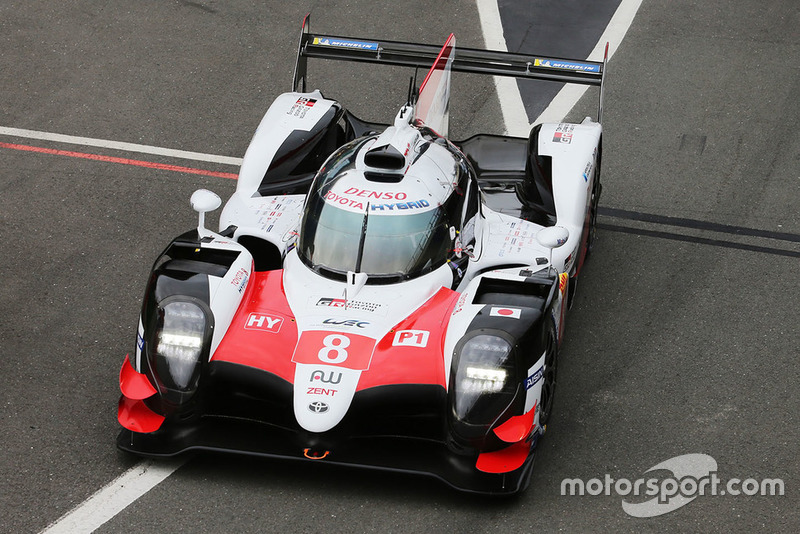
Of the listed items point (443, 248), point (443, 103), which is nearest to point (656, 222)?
point (443, 103)

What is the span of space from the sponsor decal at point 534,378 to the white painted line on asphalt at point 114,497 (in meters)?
2.00

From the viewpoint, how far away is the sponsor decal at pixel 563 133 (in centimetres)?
899

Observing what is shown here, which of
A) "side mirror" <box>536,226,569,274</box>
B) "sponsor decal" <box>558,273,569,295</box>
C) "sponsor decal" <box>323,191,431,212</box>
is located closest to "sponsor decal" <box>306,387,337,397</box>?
"sponsor decal" <box>323,191,431,212</box>

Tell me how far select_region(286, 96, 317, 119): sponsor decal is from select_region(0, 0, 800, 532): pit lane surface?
120 centimetres

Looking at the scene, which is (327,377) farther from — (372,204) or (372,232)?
(372,204)

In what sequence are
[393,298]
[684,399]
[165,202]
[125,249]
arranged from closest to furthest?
[393,298], [684,399], [125,249], [165,202]

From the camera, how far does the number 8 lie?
21.6 feet

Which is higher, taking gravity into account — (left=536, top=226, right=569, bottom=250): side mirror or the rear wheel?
(left=536, top=226, right=569, bottom=250): side mirror

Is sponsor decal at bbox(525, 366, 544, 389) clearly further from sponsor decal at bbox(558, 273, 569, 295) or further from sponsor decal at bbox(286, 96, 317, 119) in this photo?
sponsor decal at bbox(286, 96, 317, 119)

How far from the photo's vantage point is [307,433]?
6.45 m

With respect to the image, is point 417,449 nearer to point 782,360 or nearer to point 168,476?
point 168,476

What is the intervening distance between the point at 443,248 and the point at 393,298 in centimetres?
60

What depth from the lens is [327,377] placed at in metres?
6.48

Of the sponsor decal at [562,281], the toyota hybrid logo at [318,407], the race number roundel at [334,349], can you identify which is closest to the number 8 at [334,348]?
the race number roundel at [334,349]
